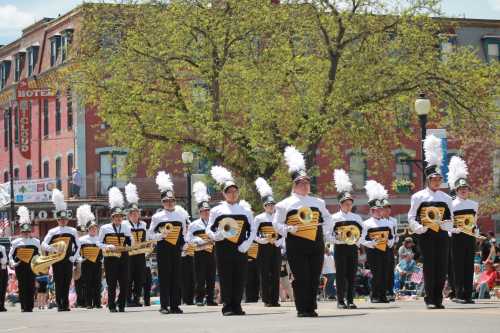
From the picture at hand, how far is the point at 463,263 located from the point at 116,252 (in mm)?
7360

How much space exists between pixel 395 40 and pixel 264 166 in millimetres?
5877

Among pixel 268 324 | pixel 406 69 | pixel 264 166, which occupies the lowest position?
pixel 268 324

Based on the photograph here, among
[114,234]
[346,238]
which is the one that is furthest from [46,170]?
[346,238]

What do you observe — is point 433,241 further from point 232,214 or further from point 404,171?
point 404,171

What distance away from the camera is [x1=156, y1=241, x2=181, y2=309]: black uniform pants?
22891 mm

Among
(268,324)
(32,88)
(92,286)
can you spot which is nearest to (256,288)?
(92,286)

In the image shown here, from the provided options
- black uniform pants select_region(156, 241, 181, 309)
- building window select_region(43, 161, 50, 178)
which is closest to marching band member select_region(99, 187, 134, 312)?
black uniform pants select_region(156, 241, 181, 309)

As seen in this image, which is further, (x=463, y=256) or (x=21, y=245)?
(x=21, y=245)

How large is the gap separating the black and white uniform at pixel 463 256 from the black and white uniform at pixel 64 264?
9.07 metres

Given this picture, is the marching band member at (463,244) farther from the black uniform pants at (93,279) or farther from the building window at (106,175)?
the building window at (106,175)

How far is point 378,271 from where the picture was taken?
2531cm

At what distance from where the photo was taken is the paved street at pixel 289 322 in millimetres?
15531

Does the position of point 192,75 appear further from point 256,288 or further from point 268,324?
point 268,324

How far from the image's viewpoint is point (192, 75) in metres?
43.9
